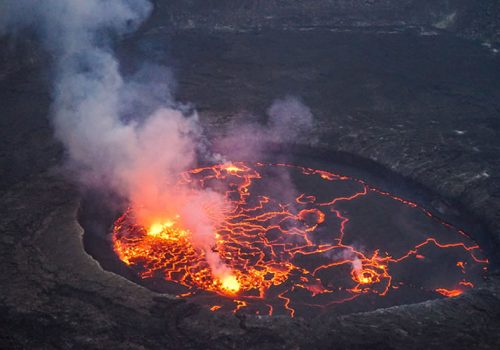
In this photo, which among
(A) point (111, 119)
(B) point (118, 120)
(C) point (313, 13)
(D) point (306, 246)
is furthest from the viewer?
(C) point (313, 13)

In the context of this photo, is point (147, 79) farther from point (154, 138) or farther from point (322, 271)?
point (322, 271)

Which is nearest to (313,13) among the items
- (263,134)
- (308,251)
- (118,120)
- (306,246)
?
(263,134)

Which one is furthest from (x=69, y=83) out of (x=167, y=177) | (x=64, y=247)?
(x=64, y=247)

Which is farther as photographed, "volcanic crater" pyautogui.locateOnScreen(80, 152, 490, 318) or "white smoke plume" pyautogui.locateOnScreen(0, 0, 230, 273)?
"white smoke plume" pyautogui.locateOnScreen(0, 0, 230, 273)

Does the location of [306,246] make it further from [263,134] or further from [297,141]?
[263,134]

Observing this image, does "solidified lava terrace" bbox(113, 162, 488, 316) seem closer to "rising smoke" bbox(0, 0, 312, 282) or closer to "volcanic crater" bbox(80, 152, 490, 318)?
"volcanic crater" bbox(80, 152, 490, 318)

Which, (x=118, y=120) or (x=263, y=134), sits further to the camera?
(x=263, y=134)

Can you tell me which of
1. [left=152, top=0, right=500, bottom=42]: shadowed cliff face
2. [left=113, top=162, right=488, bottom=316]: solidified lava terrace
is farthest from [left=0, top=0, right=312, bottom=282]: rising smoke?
[left=152, top=0, right=500, bottom=42]: shadowed cliff face
